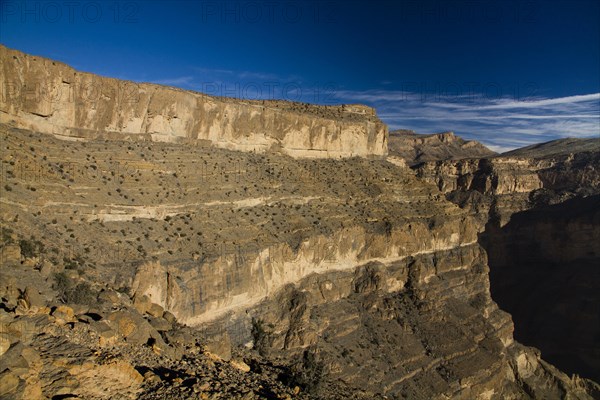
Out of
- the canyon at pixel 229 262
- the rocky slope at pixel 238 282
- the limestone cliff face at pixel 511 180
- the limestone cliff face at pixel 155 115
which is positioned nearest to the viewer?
the rocky slope at pixel 238 282

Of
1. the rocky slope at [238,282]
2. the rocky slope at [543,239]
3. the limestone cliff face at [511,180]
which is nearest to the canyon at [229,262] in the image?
the rocky slope at [238,282]

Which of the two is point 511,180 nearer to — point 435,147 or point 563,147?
point 563,147

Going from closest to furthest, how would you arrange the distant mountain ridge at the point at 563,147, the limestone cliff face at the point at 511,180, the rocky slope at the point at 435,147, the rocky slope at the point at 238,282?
the rocky slope at the point at 238,282, the limestone cliff face at the point at 511,180, the distant mountain ridge at the point at 563,147, the rocky slope at the point at 435,147

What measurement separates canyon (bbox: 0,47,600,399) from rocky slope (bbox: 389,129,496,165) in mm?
96686

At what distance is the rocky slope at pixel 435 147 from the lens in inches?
6255

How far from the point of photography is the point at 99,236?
2775cm

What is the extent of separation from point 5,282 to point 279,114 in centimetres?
3620

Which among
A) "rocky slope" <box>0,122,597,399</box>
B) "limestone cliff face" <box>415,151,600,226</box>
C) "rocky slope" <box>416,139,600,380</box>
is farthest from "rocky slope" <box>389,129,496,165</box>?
"rocky slope" <box>0,122,597,399</box>

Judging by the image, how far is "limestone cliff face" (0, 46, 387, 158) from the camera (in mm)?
30516

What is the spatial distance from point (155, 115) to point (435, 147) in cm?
14573

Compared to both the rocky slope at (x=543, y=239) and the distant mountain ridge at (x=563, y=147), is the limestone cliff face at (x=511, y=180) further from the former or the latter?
the distant mountain ridge at (x=563, y=147)

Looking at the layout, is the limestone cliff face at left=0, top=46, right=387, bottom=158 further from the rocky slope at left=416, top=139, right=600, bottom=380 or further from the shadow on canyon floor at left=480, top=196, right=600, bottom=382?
the rocky slope at left=416, top=139, right=600, bottom=380

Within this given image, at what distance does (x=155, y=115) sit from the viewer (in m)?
38.5

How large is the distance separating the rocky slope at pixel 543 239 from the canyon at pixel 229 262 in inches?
81.9
